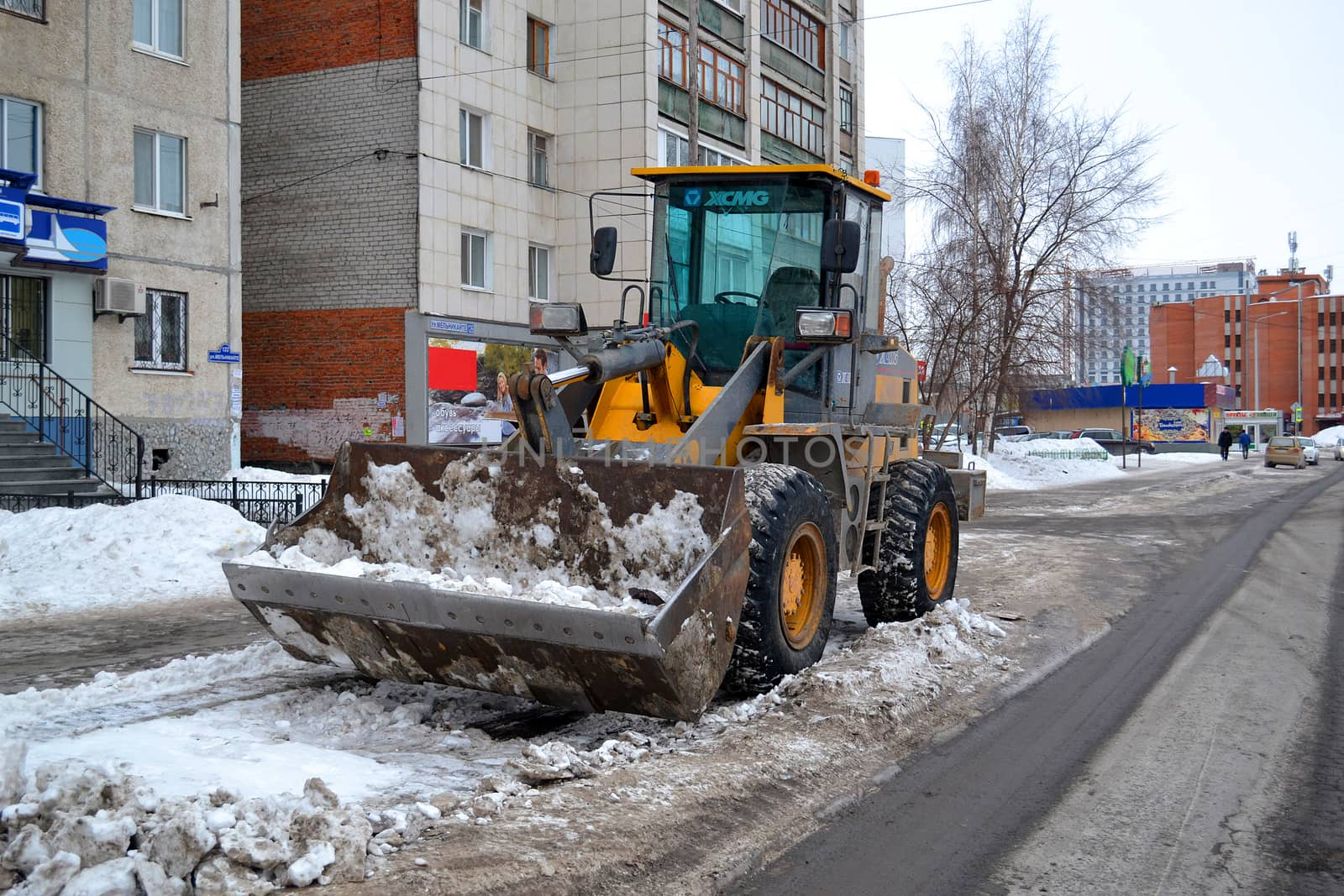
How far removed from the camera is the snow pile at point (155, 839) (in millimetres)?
3367

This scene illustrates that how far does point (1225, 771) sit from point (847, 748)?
168 cm

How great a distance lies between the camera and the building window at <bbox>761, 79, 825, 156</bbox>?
3519 centimetres

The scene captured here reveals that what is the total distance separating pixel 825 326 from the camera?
6965 millimetres

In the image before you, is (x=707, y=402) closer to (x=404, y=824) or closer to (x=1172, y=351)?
(x=404, y=824)

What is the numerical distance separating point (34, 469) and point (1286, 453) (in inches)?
1800

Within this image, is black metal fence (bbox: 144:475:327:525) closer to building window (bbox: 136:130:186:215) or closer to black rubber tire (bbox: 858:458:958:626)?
building window (bbox: 136:130:186:215)

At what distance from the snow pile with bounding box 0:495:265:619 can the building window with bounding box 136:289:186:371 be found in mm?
7302

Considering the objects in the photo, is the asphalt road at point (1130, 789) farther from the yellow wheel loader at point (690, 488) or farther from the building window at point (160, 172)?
the building window at point (160, 172)

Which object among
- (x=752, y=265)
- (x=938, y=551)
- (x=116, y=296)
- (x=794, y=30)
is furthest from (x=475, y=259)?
(x=752, y=265)

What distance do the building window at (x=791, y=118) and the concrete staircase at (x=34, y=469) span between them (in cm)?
2358

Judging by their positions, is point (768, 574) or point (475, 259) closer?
point (768, 574)

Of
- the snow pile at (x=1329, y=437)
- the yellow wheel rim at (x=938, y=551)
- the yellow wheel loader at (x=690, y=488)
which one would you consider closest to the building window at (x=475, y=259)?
the yellow wheel loader at (x=690, y=488)

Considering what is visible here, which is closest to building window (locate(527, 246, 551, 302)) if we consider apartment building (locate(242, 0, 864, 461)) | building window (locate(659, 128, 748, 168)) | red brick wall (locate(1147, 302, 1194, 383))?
apartment building (locate(242, 0, 864, 461))

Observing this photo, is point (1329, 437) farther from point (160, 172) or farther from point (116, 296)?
point (116, 296)
